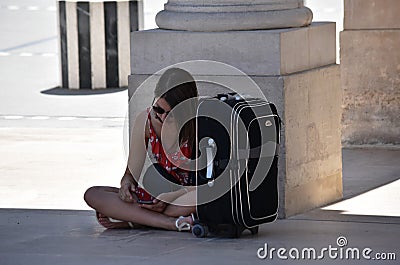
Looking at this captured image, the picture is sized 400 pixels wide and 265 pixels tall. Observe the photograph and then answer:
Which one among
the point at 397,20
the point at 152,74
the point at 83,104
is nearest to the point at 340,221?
the point at 152,74

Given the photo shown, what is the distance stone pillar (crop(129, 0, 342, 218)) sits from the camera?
696cm

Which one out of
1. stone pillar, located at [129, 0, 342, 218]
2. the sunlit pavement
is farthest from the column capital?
the sunlit pavement

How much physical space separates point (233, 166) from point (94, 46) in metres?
7.39

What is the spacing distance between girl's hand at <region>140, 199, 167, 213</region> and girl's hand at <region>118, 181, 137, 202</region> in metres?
0.07

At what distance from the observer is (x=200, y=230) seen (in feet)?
20.4

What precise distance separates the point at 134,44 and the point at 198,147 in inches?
51.9

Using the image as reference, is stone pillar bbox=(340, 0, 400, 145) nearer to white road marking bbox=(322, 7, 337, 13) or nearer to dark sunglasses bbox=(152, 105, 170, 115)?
dark sunglasses bbox=(152, 105, 170, 115)

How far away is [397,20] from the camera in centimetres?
997

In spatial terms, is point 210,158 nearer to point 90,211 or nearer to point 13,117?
point 90,211

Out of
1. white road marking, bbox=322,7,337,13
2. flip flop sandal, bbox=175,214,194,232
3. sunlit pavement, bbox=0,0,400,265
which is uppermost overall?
white road marking, bbox=322,7,337,13

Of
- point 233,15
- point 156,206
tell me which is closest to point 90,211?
point 156,206

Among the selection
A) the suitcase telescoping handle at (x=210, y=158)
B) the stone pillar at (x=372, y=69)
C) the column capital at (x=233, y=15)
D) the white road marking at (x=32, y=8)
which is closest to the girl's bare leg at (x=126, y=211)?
the suitcase telescoping handle at (x=210, y=158)

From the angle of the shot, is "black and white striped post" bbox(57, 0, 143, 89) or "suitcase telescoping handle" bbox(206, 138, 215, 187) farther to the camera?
"black and white striped post" bbox(57, 0, 143, 89)

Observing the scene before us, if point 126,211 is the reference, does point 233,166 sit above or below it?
above
